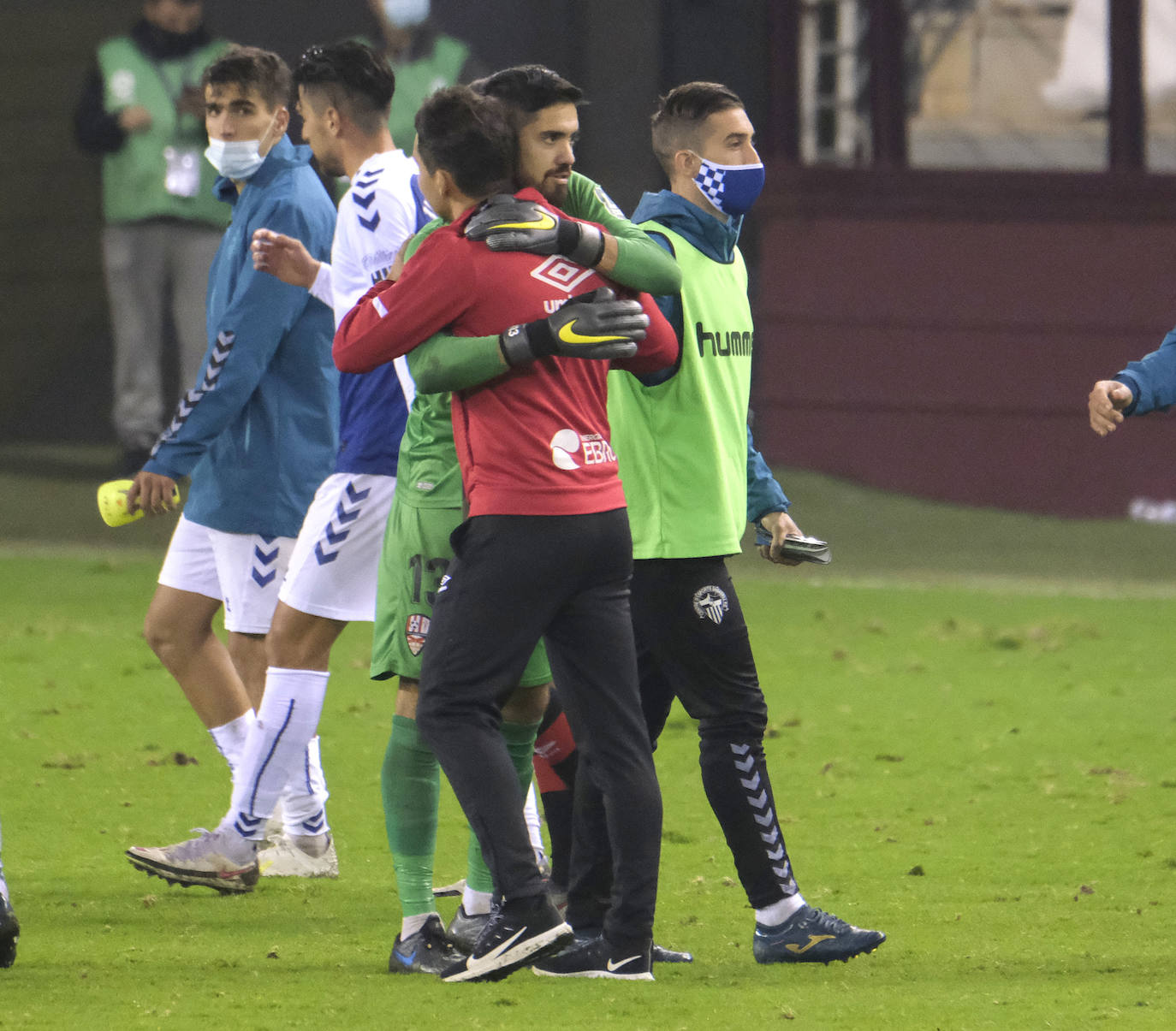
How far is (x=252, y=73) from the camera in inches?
215

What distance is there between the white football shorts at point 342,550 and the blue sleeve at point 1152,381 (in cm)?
174

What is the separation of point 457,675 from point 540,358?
2.12 feet

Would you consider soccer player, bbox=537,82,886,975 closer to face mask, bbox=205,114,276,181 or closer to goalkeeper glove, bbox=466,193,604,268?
goalkeeper glove, bbox=466,193,604,268

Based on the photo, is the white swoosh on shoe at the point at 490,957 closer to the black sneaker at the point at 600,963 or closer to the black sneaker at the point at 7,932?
the black sneaker at the point at 600,963

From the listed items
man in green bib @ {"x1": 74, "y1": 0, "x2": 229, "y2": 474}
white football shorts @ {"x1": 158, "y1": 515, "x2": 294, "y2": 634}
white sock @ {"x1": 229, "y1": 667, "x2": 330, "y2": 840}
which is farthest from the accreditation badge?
white sock @ {"x1": 229, "y1": 667, "x2": 330, "y2": 840}

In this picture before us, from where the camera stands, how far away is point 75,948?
4.66m

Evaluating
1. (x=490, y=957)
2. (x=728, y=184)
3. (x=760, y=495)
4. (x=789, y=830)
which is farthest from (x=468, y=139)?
(x=789, y=830)

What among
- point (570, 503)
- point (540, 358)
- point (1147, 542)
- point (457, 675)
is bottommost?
point (1147, 542)

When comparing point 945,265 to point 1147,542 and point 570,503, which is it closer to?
point 1147,542

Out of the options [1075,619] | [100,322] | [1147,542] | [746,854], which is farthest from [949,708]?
[100,322]

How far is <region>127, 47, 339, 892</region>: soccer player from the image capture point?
5.28 m

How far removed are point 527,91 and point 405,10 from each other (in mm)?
10423

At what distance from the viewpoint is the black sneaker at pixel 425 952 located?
14.3 feet

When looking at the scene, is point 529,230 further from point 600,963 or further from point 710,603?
point 600,963
